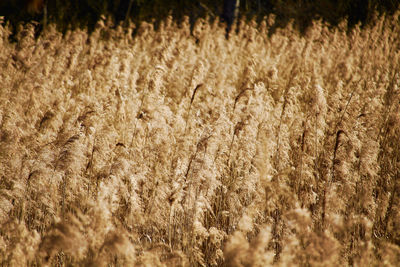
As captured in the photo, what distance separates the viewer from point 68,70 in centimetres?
426

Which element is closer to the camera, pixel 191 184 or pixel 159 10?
pixel 191 184

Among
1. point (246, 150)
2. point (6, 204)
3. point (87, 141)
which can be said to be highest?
point (246, 150)

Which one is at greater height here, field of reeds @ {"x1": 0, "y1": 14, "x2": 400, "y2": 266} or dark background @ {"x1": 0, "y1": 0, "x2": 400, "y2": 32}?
dark background @ {"x1": 0, "y1": 0, "x2": 400, "y2": 32}

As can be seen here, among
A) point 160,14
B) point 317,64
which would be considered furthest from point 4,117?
point 160,14

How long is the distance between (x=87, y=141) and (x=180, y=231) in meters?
0.86

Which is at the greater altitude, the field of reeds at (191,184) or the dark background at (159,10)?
the dark background at (159,10)

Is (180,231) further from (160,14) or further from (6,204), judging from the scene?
(160,14)

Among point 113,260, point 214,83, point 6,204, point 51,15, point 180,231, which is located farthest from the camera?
point 51,15

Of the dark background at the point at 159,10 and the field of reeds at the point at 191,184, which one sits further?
the dark background at the point at 159,10

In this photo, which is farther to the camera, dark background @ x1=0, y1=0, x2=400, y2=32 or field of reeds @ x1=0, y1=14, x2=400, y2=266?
dark background @ x1=0, y1=0, x2=400, y2=32

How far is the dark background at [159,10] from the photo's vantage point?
28.3 feet

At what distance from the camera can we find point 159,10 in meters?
10.4

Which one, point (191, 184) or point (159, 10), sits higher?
point (159, 10)

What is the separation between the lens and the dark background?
8.64 metres
